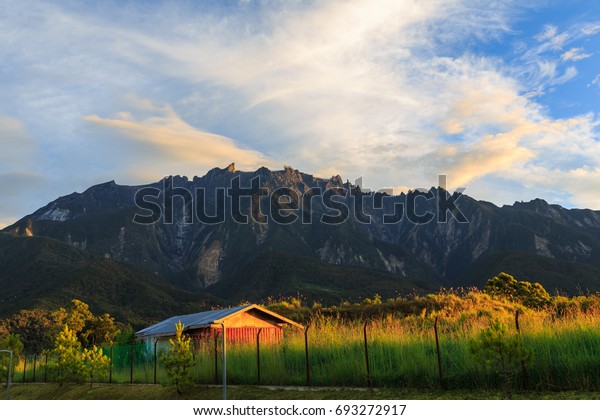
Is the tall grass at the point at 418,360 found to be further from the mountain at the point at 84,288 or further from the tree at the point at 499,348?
the mountain at the point at 84,288

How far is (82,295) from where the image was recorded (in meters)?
120

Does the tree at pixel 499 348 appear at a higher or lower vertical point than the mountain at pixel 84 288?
lower

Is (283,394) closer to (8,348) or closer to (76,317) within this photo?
(8,348)

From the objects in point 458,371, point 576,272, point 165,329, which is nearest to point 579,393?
point 458,371

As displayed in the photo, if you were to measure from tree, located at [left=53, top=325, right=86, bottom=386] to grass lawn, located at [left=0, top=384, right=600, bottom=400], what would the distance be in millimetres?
1014

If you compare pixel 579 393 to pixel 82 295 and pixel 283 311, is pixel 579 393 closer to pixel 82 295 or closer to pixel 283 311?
pixel 283 311

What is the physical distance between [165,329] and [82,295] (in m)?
91.8

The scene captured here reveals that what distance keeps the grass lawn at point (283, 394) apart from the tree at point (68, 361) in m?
1.01

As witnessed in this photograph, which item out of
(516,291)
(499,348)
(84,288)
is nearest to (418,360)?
(499,348)

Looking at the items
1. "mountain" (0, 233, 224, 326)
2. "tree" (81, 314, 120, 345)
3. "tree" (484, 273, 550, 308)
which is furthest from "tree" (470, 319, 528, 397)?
"mountain" (0, 233, 224, 326)

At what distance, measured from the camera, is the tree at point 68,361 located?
30.5 m

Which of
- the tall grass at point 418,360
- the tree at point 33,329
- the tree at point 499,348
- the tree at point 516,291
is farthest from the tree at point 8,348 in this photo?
the tree at point 516,291

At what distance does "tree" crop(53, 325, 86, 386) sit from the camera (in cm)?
3050

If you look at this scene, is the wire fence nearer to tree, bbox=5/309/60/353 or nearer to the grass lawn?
the grass lawn
